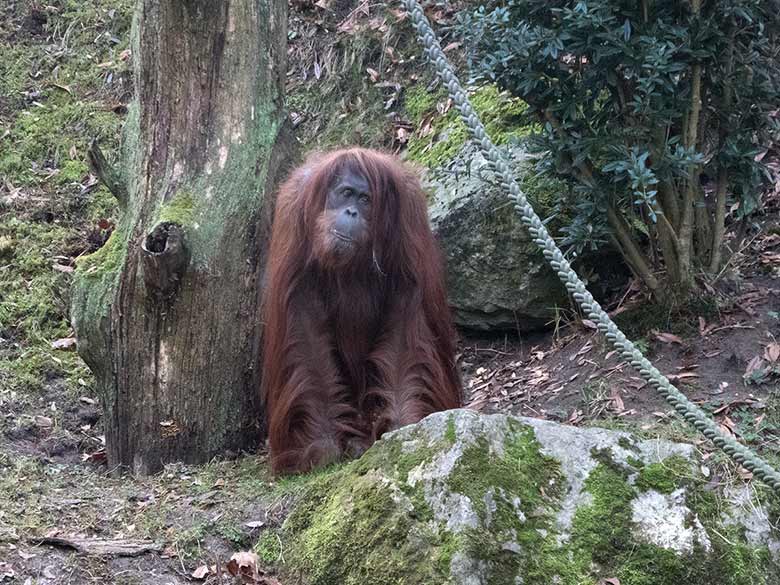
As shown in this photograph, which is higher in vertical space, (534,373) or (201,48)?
(201,48)

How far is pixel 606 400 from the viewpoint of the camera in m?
5.01

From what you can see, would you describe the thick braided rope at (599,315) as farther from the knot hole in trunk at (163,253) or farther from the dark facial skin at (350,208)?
the knot hole in trunk at (163,253)

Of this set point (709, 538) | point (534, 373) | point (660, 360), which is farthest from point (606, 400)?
point (709, 538)

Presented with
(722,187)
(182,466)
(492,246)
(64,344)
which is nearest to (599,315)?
(722,187)

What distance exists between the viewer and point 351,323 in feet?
16.5

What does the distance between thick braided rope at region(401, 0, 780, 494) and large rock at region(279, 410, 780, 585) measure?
269 mm

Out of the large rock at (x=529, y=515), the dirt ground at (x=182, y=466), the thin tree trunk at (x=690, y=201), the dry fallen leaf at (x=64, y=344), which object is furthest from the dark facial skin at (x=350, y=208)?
the dry fallen leaf at (x=64, y=344)

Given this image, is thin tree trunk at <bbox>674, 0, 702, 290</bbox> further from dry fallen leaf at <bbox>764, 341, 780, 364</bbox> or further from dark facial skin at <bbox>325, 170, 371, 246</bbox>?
dark facial skin at <bbox>325, 170, 371, 246</bbox>

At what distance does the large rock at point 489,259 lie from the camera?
608cm

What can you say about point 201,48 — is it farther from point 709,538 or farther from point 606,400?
point 709,538

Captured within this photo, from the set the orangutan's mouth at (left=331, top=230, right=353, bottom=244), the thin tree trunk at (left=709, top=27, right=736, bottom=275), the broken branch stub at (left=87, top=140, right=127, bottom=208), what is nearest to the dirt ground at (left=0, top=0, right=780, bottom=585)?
the thin tree trunk at (left=709, top=27, right=736, bottom=275)

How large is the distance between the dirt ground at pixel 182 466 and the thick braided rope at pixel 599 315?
410 millimetres

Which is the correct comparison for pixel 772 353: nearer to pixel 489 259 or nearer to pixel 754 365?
pixel 754 365

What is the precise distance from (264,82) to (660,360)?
2.30 meters
